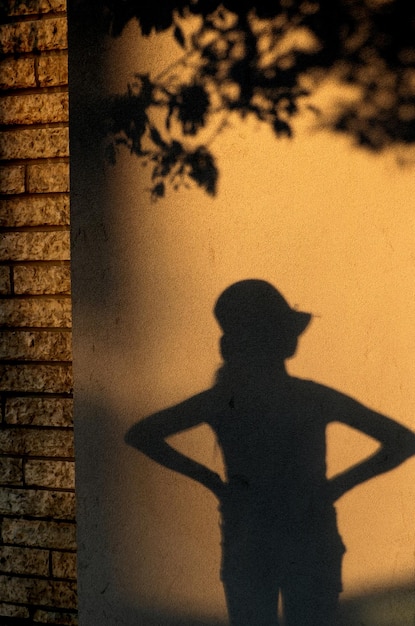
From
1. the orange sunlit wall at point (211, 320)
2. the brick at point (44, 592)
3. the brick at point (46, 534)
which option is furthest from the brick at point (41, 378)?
the brick at point (44, 592)

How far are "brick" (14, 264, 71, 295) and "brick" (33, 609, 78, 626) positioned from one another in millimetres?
2053

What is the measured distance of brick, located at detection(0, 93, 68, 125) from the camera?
4.32m

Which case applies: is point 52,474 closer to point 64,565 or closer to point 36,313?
point 64,565

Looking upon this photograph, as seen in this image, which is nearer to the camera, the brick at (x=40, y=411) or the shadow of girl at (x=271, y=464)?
the shadow of girl at (x=271, y=464)

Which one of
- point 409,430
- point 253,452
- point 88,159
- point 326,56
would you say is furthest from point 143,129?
point 409,430

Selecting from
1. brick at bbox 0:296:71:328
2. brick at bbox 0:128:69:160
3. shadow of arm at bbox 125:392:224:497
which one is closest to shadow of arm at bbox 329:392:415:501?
shadow of arm at bbox 125:392:224:497

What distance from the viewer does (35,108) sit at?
435cm

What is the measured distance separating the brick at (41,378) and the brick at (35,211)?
0.91 meters

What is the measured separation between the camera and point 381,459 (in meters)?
3.94

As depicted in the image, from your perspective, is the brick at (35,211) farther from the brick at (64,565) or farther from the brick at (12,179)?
the brick at (64,565)

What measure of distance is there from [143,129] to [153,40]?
0.52 metres

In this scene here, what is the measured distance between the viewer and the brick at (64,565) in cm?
440

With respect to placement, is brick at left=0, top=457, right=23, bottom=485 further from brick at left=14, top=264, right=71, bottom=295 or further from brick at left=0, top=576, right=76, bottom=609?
brick at left=14, top=264, right=71, bottom=295

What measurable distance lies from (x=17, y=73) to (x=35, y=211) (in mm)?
878
